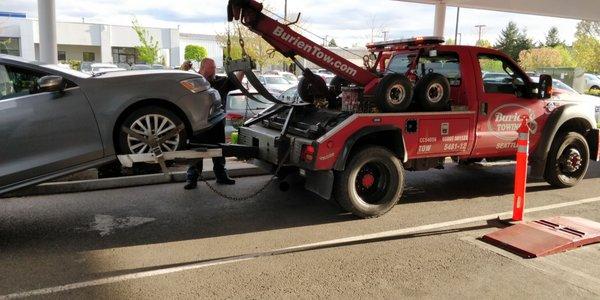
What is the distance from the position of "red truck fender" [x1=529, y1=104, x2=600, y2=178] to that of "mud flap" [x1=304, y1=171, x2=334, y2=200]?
11.4ft

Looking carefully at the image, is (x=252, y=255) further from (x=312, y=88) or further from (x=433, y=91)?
(x=433, y=91)

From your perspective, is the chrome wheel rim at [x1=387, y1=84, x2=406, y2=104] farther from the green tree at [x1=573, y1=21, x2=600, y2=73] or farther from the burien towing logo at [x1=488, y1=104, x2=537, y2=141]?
the green tree at [x1=573, y1=21, x2=600, y2=73]

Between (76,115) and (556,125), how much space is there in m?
6.43

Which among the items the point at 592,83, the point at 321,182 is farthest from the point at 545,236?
the point at 592,83

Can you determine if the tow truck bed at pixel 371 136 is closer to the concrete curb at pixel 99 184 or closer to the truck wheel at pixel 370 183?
the truck wheel at pixel 370 183

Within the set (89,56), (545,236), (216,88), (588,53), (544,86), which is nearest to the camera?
(545,236)

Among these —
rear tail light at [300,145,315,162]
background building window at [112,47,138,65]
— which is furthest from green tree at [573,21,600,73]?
background building window at [112,47,138,65]

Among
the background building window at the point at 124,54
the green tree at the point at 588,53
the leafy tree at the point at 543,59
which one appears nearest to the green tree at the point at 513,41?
the leafy tree at the point at 543,59

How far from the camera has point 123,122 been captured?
5480 mm

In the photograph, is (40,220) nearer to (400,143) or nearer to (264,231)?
(264,231)

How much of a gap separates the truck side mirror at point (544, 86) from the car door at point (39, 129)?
5.98m

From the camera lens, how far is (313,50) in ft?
21.5

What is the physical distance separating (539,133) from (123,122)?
5773 millimetres

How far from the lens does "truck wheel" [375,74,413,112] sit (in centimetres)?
627
